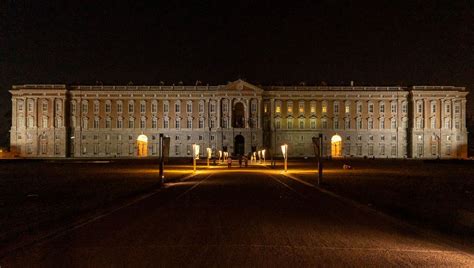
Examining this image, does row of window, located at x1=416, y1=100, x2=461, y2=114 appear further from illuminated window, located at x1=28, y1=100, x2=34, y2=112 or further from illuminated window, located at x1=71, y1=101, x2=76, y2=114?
illuminated window, located at x1=28, y1=100, x2=34, y2=112

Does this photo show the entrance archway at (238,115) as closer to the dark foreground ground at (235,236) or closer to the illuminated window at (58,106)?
the illuminated window at (58,106)

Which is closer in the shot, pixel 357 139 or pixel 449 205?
pixel 449 205

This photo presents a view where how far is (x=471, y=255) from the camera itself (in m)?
12.5

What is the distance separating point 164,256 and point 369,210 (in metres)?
11.4

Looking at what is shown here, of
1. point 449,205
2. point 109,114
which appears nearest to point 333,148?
point 109,114

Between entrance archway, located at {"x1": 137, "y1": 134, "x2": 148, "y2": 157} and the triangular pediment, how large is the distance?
21.5 meters

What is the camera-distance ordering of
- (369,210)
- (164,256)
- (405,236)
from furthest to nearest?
(369,210) → (405,236) → (164,256)

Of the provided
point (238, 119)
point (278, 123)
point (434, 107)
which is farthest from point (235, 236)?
point (434, 107)

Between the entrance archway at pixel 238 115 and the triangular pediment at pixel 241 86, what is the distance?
13.2ft

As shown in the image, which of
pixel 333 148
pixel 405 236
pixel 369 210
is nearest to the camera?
pixel 405 236

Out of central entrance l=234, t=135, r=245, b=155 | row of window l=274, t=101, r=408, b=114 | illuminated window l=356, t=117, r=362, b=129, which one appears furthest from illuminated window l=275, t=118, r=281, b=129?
illuminated window l=356, t=117, r=362, b=129

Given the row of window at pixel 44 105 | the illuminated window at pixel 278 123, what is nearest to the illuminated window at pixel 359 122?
the illuminated window at pixel 278 123

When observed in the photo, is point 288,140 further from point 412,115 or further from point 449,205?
point 449,205

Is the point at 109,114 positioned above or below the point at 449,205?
above
